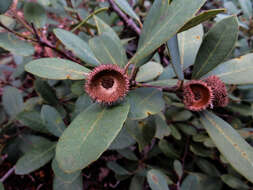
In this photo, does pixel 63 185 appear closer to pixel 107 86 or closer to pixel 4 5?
pixel 107 86

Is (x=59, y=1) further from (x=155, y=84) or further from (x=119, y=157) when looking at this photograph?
(x=119, y=157)

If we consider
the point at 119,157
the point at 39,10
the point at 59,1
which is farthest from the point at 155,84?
the point at 59,1

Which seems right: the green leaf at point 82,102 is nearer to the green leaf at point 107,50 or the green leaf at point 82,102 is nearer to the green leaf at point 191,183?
the green leaf at point 107,50

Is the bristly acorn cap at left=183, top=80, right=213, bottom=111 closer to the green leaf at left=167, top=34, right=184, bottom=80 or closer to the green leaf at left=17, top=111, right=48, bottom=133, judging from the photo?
the green leaf at left=167, top=34, right=184, bottom=80

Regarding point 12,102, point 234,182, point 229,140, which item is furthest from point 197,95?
point 12,102

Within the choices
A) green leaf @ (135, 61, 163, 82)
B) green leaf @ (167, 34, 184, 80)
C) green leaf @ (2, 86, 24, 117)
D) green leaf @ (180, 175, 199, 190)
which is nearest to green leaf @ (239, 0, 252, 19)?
green leaf @ (135, 61, 163, 82)
